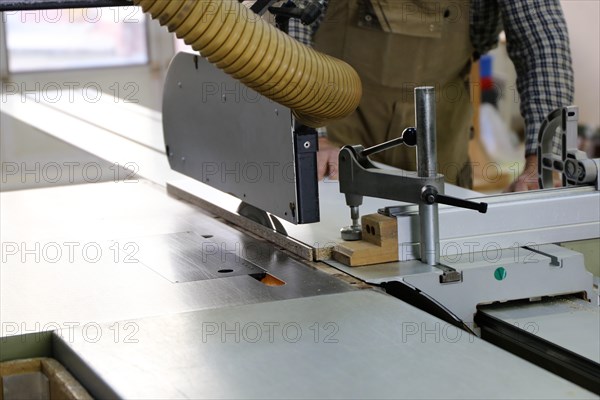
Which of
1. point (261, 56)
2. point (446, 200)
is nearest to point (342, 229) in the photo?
point (446, 200)

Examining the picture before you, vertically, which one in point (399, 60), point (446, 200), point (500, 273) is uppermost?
point (399, 60)

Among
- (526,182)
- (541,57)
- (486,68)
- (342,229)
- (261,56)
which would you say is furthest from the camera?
(486,68)

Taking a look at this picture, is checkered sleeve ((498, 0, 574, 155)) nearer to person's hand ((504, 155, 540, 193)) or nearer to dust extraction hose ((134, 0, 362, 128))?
person's hand ((504, 155, 540, 193))

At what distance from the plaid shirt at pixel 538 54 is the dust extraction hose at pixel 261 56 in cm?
85

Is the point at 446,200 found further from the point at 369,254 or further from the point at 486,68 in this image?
the point at 486,68

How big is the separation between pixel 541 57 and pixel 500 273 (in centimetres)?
105

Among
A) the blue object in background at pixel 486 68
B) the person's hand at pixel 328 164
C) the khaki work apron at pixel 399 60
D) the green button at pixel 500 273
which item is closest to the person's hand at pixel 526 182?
the person's hand at pixel 328 164

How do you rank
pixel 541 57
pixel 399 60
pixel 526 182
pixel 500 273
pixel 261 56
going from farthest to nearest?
pixel 399 60 → pixel 541 57 → pixel 526 182 → pixel 500 273 → pixel 261 56

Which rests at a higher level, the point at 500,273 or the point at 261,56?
the point at 261,56

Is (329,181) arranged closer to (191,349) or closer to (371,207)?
(371,207)

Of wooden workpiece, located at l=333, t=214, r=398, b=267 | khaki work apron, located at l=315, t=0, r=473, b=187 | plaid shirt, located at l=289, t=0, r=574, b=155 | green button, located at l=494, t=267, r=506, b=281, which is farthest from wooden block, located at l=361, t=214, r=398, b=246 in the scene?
khaki work apron, located at l=315, t=0, r=473, b=187

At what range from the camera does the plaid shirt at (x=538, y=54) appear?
2.21 meters

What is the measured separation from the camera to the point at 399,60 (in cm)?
243

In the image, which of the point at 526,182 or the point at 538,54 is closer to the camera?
the point at 526,182
